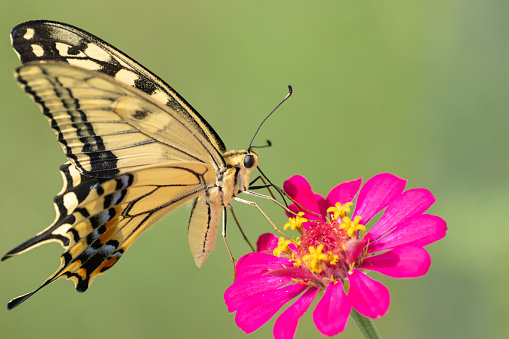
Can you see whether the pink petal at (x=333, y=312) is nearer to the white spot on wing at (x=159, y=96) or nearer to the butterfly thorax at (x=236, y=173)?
the butterfly thorax at (x=236, y=173)

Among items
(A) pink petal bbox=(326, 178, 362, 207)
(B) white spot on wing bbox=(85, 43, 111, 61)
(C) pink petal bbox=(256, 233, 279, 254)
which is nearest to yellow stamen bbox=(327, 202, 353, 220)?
(A) pink petal bbox=(326, 178, 362, 207)

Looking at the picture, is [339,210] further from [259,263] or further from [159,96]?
[159,96]

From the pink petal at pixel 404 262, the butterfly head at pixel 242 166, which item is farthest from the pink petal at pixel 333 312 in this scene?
the butterfly head at pixel 242 166

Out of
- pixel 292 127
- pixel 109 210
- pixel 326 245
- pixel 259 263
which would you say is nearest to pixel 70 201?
pixel 109 210

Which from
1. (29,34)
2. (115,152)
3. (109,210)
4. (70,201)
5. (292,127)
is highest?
(292,127)

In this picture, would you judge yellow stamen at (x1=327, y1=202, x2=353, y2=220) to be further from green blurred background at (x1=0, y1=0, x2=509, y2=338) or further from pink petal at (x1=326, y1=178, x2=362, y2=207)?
green blurred background at (x1=0, y1=0, x2=509, y2=338)

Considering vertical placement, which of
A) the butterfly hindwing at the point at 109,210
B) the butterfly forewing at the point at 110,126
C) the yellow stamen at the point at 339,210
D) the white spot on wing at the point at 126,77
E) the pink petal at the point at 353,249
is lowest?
the pink petal at the point at 353,249

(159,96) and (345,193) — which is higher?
(159,96)
